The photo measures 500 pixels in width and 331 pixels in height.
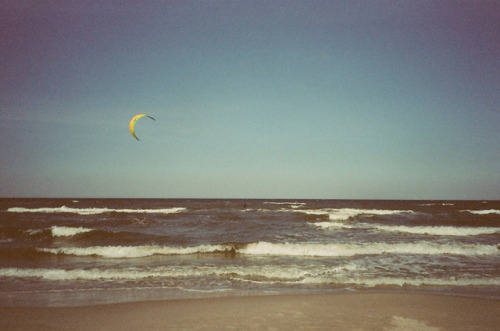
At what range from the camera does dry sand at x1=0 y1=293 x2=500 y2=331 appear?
497cm

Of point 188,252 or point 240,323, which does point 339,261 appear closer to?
point 188,252

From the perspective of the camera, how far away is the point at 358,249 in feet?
42.4

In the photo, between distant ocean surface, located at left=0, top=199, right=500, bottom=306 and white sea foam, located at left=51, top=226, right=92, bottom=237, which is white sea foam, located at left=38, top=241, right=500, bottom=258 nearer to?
distant ocean surface, located at left=0, top=199, right=500, bottom=306

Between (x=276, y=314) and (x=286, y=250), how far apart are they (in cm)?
759

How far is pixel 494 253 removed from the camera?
1268 centimetres

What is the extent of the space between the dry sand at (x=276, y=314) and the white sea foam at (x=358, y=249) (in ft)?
19.8

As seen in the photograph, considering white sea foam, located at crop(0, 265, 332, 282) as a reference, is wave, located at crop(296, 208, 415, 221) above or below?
below

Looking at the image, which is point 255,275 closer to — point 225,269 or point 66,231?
point 225,269

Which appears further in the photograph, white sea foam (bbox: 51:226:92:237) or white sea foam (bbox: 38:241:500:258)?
white sea foam (bbox: 51:226:92:237)

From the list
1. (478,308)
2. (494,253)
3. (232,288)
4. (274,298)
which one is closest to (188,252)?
(232,288)

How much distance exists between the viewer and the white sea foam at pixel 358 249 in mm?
12492

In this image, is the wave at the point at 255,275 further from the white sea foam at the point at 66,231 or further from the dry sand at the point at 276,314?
the white sea foam at the point at 66,231

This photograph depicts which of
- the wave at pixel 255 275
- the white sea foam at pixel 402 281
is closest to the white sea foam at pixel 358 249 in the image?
the wave at pixel 255 275

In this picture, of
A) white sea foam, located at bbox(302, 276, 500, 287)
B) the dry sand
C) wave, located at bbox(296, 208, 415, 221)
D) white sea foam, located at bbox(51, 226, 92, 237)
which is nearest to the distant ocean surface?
white sea foam, located at bbox(302, 276, 500, 287)
